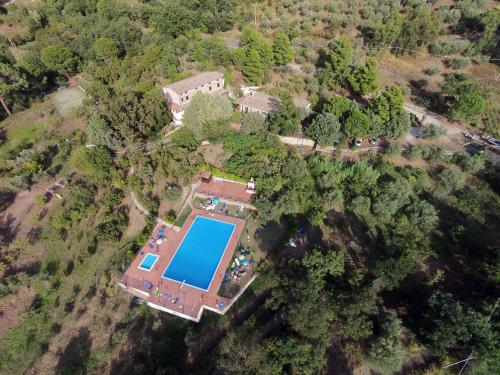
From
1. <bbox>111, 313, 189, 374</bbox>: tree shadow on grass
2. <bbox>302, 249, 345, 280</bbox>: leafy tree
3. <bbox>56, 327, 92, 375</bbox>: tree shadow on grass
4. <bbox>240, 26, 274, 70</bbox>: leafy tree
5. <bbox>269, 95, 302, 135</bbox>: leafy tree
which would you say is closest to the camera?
<bbox>111, 313, 189, 374</bbox>: tree shadow on grass

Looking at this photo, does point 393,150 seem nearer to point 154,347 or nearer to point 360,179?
point 360,179

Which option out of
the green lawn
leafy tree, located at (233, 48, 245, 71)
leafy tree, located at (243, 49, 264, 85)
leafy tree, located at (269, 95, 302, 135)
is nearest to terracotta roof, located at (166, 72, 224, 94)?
leafy tree, located at (243, 49, 264, 85)

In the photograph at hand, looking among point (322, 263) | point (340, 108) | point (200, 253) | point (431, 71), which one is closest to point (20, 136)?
point (200, 253)

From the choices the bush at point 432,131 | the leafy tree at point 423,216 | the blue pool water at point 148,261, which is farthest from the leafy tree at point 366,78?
the blue pool water at point 148,261

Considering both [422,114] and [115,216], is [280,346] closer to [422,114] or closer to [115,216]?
[115,216]

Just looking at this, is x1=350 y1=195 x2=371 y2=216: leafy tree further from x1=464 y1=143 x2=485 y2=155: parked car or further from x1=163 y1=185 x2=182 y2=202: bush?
x1=163 y1=185 x2=182 y2=202: bush

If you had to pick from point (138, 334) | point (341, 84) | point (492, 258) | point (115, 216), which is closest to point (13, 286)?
point (115, 216)
